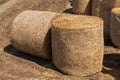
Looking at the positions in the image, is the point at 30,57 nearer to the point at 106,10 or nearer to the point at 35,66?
the point at 35,66

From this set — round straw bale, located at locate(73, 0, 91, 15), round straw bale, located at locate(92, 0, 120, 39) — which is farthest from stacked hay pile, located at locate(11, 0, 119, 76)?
round straw bale, located at locate(73, 0, 91, 15)

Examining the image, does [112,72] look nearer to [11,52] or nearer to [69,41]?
[69,41]

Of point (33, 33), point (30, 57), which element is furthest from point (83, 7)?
point (33, 33)

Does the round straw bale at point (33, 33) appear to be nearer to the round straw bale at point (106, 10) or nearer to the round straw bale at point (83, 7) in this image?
the round straw bale at point (106, 10)

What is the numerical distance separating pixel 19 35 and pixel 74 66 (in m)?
2.52

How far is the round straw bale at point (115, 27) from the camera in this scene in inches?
388

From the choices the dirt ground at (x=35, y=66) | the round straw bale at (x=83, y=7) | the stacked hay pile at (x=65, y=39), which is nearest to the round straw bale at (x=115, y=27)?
the stacked hay pile at (x=65, y=39)

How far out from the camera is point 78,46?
8180 mm

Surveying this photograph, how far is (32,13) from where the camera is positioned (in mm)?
9984

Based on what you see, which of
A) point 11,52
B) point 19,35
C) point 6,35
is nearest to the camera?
point 19,35

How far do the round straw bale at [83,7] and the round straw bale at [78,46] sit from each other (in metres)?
4.20

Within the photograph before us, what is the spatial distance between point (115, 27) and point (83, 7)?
3.29 m

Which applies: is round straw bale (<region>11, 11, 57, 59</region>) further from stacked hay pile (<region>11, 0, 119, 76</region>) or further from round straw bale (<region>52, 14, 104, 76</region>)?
round straw bale (<region>52, 14, 104, 76</region>)

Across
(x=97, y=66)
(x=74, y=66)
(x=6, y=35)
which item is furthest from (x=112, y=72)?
(x=6, y=35)
